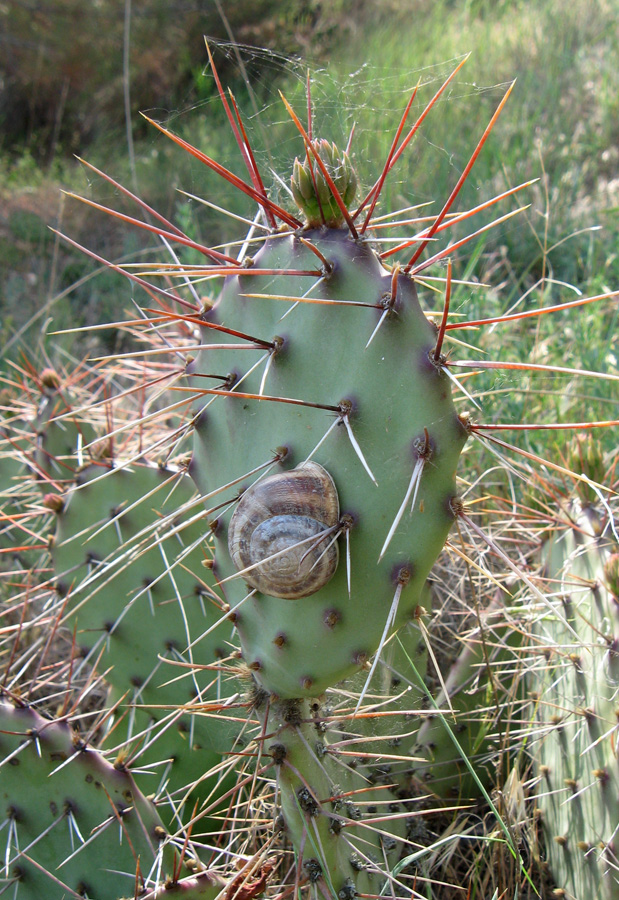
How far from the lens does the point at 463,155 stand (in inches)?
127

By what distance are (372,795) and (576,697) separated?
405mm

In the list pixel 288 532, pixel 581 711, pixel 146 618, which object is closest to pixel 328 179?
pixel 288 532

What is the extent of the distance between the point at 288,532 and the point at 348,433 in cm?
14

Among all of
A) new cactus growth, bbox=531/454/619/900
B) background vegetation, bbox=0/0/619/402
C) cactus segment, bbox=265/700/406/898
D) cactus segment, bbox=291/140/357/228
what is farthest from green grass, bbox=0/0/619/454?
cactus segment, bbox=265/700/406/898

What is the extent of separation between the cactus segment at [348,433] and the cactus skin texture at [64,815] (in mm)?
447

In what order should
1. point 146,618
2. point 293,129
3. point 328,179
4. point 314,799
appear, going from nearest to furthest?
1. point 328,179
2. point 314,799
3. point 146,618
4. point 293,129

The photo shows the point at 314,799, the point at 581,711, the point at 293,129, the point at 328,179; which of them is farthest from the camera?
the point at 293,129

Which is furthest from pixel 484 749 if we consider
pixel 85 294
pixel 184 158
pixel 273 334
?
pixel 184 158

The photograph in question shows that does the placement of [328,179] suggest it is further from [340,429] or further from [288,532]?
[288,532]

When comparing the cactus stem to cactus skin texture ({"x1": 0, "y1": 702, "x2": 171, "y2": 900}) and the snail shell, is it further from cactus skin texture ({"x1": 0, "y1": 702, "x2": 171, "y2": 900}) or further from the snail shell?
cactus skin texture ({"x1": 0, "y1": 702, "x2": 171, "y2": 900})

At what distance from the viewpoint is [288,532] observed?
81cm

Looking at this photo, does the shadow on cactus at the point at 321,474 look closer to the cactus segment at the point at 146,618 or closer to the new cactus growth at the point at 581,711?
the new cactus growth at the point at 581,711

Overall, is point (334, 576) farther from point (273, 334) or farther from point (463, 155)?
point (463, 155)

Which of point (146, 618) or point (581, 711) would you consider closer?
point (581, 711)
